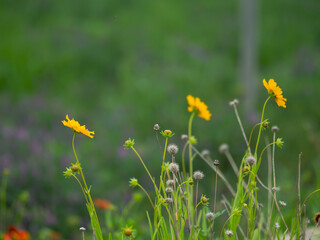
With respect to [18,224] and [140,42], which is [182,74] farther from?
[18,224]

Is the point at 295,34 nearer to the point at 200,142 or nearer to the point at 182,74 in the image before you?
the point at 182,74

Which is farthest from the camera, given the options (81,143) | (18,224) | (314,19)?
(314,19)

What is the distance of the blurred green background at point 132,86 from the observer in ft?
10.3

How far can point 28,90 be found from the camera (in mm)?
5789

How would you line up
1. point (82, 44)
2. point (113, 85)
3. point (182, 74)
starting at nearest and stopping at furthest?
1. point (182, 74)
2. point (113, 85)
3. point (82, 44)

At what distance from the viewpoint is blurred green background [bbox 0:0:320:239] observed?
10.3 feet

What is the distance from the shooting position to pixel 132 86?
5.54 meters

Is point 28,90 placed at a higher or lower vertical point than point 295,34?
lower

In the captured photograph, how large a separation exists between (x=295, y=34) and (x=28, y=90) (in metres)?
4.52

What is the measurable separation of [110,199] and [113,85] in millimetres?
3337

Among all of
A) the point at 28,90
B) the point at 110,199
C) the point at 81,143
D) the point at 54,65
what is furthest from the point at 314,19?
the point at 110,199

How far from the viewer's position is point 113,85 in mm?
6316

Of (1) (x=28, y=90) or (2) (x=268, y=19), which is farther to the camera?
(2) (x=268, y=19)

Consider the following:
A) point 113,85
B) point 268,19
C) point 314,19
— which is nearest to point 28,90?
point 113,85
